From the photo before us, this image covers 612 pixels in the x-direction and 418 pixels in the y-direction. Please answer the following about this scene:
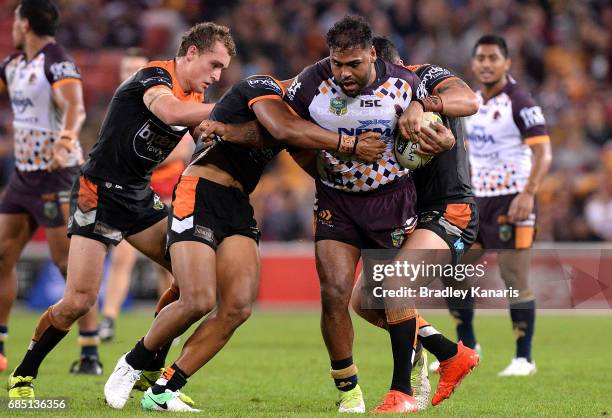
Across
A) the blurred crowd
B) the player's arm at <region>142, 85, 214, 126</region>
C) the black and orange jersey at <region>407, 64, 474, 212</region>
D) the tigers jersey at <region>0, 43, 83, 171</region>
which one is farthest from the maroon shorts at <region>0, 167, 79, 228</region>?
the blurred crowd

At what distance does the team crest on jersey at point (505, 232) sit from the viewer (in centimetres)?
1042

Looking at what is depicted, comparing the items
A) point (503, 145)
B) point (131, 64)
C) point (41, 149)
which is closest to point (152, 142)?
point (41, 149)

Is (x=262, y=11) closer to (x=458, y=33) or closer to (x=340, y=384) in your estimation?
(x=458, y=33)

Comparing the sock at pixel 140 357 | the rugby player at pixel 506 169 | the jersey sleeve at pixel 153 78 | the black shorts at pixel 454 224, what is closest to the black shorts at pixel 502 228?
the rugby player at pixel 506 169

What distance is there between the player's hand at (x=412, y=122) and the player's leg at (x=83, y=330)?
12.0 feet

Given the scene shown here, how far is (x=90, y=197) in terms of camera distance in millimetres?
7883

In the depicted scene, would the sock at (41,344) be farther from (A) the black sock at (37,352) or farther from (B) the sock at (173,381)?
(B) the sock at (173,381)

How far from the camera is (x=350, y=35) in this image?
6.84 metres

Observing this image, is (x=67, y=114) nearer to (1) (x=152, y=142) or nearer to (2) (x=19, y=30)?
(2) (x=19, y=30)

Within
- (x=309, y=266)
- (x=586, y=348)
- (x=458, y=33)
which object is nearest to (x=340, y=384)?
(x=586, y=348)

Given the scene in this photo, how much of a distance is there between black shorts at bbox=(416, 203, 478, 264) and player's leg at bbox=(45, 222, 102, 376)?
3.26 meters

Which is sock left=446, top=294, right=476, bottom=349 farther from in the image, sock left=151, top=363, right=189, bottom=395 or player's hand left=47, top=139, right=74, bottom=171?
sock left=151, top=363, right=189, bottom=395

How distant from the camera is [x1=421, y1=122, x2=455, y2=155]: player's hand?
23.0 ft

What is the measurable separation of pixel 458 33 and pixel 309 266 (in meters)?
6.22
